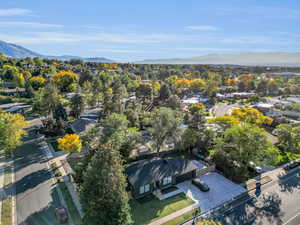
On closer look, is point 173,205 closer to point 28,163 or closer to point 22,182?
point 22,182

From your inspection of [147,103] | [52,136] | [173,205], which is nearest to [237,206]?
[173,205]

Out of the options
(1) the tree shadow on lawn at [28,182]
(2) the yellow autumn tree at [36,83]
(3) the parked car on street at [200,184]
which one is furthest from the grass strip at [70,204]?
(2) the yellow autumn tree at [36,83]

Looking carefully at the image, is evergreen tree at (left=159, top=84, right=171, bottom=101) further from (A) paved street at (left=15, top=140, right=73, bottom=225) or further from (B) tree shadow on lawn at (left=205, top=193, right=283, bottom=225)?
(B) tree shadow on lawn at (left=205, top=193, right=283, bottom=225)

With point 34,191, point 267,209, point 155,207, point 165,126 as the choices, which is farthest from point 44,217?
point 267,209

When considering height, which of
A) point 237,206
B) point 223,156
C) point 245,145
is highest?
point 245,145

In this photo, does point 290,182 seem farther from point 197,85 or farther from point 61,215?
point 197,85

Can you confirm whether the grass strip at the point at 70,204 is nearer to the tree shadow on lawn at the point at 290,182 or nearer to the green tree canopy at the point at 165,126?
the green tree canopy at the point at 165,126
